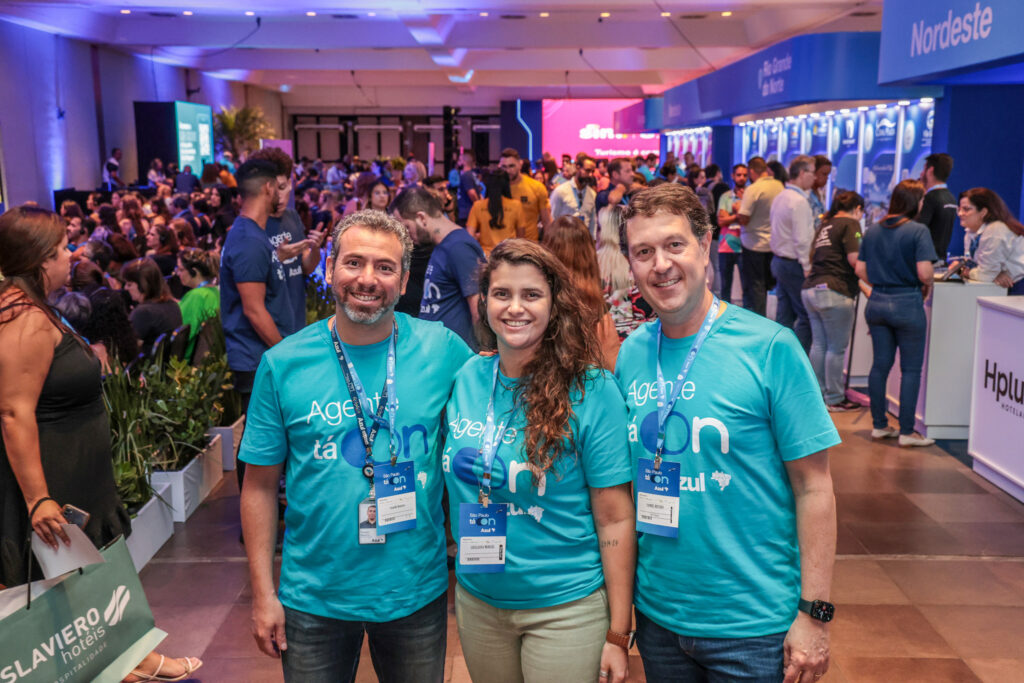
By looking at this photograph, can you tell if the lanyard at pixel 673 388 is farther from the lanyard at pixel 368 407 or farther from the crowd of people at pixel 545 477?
the lanyard at pixel 368 407

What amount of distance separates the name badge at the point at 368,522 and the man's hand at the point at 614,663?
1.60 ft

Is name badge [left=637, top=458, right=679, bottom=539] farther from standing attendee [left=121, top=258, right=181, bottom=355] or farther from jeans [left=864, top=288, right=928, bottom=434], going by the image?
jeans [left=864, top=288, right=928, bottom=434]

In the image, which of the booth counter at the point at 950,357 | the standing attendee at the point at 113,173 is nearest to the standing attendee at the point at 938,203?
the booth counter at the point at 950,357

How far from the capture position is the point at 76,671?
7.28 ft

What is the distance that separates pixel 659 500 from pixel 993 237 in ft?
16.1

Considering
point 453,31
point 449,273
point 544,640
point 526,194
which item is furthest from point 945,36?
point 453,31

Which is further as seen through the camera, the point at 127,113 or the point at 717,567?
the point at 127,113

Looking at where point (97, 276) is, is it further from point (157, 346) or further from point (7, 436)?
point (7, 436)

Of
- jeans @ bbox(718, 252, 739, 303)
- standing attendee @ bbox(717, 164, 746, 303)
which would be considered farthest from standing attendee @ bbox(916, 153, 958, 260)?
Answer: jeans @ bbox(718, 252, 739, 303)

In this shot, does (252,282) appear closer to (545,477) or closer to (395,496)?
(395,496)

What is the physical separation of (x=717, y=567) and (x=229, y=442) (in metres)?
4.08

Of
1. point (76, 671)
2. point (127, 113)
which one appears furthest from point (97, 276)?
point (127, 113)

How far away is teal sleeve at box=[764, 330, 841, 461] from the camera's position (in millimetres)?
1648

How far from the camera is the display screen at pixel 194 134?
1919cm
